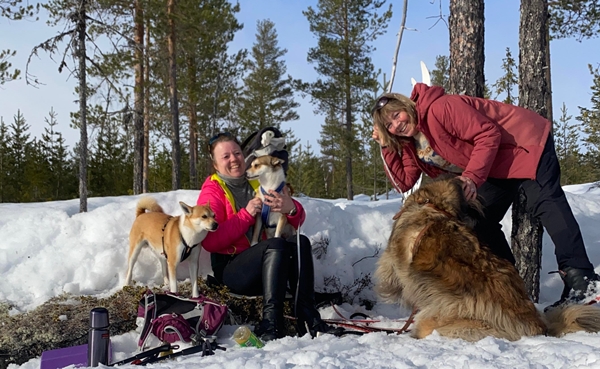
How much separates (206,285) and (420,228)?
2.17m

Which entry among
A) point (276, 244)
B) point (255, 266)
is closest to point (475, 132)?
point (276, 244)

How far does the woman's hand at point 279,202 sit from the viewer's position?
3.76 metres

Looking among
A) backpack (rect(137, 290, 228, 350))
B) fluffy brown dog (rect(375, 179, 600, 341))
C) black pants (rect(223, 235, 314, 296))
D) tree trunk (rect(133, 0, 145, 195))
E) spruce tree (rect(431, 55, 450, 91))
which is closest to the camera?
fluffy brown dog (rect(375, 179, 600, 341))

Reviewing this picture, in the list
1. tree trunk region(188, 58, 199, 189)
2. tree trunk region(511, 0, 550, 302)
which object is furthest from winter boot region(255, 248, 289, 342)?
tree trunk region(188, 58, 199, 189)

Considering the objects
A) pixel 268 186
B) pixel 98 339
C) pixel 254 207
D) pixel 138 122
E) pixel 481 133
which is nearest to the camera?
pixel 98 339

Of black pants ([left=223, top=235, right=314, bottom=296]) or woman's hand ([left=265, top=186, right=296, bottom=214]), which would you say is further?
woman's hand ([left=265, top=186, right=296, bottom=214])

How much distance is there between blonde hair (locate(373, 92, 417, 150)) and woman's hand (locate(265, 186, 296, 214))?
38.9 inches

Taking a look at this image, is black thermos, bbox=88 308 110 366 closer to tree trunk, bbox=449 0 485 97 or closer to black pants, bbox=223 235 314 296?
black pants, bbox=223 235 314 296

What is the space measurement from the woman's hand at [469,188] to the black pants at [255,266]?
132 cm

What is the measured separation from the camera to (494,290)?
8.45 feet

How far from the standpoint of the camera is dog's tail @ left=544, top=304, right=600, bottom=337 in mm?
2627

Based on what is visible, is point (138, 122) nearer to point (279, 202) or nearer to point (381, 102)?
point (279, 202)

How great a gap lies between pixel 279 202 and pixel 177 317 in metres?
1.28

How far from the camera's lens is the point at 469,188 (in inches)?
122
